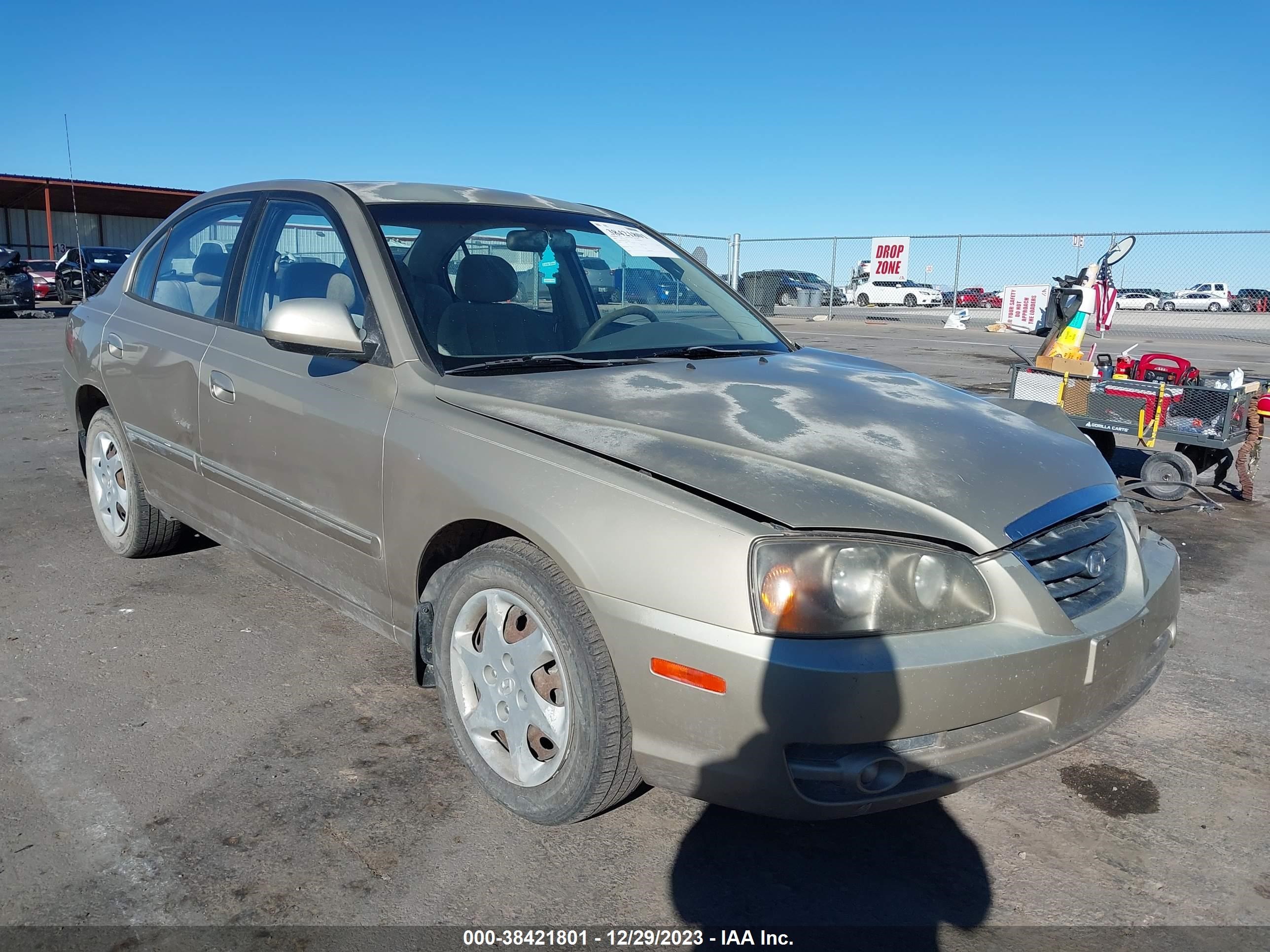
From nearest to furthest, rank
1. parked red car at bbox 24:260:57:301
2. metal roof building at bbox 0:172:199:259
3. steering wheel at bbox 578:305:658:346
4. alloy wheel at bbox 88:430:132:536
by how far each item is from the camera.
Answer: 1. steering wheel at bbox 578:305:658:346
2. alloy wheel at bbox 88:430:132:536
3. parked red car at bbox 24:260:57:301
4. metal roof building at bbox 0:172:199:259

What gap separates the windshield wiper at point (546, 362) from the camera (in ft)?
9.58

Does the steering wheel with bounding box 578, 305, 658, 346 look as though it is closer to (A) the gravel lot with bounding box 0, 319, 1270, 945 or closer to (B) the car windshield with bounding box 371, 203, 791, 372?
(B) the car windshield with bounding box 371, 203, 791, 372

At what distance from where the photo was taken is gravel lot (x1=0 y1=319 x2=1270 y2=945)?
222 cm

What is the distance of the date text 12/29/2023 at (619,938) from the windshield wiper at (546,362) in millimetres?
1517

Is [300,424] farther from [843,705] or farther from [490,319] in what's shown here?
[843,705]

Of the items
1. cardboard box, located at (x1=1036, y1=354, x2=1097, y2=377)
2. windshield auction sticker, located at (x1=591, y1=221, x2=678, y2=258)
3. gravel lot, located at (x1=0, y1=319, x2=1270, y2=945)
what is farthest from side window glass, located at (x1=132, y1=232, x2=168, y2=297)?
cardboard box, located at (x1=1036, y1=354, x2=1097, y2=377)

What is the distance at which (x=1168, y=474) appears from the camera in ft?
21.2

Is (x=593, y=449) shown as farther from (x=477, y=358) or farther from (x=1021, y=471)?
(x=1021, y=471)

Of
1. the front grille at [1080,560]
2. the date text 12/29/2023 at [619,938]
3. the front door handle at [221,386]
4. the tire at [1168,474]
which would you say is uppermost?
the front door handle at [221,386]

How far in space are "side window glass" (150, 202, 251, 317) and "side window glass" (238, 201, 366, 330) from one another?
0.20 metres

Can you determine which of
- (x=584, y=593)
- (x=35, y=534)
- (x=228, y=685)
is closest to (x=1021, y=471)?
(x=584, y=593)

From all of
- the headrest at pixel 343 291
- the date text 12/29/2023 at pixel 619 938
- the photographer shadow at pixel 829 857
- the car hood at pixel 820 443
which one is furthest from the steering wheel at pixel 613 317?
the date text 12/29/2023 at pixel 619 938

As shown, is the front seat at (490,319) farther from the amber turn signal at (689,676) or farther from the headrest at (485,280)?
the amber turn signal at (689,676)

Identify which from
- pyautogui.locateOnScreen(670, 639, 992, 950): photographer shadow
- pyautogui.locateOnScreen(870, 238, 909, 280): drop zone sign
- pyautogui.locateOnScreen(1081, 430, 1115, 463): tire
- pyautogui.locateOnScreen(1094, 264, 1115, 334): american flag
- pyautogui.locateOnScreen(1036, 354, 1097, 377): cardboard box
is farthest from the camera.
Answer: pyautogui.locateOnScreen(870, 238, 909, 280): drop zone sign
